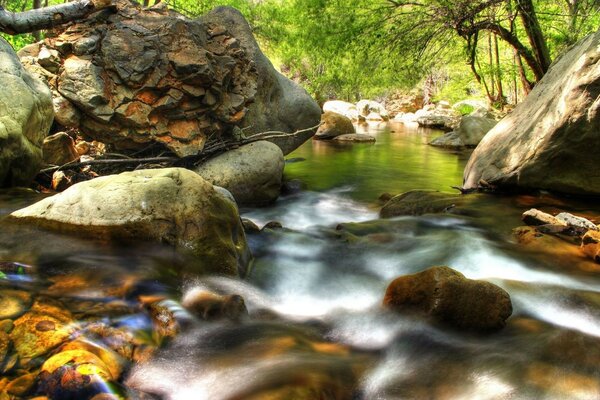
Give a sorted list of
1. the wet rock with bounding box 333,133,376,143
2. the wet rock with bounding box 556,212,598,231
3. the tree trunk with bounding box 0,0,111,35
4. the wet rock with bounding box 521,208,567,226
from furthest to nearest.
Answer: the wet rock with bounding box 333,133,376,143 < the tree trunk with bounding box 0,0,111,35 < the wet rock with bounding box 521,208,567,226 < the wet rock with bounding box 556,212,598,231

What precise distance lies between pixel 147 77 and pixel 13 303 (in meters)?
4.80

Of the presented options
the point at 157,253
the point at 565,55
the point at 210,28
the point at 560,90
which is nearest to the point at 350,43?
the point at 210,28

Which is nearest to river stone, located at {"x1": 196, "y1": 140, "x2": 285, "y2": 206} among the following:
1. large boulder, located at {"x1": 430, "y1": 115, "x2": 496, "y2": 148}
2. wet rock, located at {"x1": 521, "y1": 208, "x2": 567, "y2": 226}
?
wet rock, located at {"x1": 521, "y1": 208, "x2": 567, "y2": 226}

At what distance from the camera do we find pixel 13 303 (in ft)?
7.70

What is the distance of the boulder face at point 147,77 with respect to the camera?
20.4 ft

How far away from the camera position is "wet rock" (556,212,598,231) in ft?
14.5

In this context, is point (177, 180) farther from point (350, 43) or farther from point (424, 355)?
point (350, 43)

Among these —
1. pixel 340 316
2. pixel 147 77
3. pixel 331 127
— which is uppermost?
pixel 147 77

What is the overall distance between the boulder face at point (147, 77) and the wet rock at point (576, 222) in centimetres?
522

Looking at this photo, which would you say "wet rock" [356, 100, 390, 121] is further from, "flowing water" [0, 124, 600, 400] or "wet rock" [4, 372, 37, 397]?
"wet rock" [4, 372, 37, 397]

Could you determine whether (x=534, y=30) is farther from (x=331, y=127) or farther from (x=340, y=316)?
(x=331, y=127)

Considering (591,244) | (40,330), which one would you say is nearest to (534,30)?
(591,244)

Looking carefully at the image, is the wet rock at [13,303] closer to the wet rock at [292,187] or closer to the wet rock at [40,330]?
the wet rock at [40,330]

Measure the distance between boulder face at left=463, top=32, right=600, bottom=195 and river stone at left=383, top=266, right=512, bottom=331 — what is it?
326cm
